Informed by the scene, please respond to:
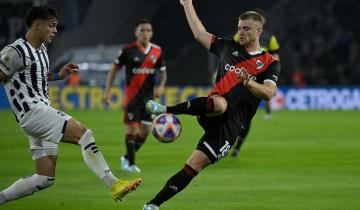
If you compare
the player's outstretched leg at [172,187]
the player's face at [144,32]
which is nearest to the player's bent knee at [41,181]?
the player's outstretched leg at [172,187]

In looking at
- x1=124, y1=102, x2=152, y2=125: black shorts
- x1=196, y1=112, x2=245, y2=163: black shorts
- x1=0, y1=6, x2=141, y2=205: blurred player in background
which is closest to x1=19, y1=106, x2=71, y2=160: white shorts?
x1=0, y1=6, x2=141, y2=205: blurred player in background

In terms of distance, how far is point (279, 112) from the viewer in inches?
1348

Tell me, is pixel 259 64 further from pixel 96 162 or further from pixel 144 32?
pixel 144 32

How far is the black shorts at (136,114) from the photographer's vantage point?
15.0m

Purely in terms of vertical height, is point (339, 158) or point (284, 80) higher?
point (339, 158)

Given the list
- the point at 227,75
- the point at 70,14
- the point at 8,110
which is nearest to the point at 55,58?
the point at 70,14

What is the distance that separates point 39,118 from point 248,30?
8.31ft

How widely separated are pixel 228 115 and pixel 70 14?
115 ft

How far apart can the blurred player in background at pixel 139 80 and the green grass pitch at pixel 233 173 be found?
0.73m

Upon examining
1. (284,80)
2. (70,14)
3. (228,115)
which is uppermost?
(228,115)

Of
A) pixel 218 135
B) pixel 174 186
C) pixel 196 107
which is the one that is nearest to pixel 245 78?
pixel 196 107

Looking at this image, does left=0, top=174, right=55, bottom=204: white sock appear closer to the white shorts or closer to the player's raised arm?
the white shorts

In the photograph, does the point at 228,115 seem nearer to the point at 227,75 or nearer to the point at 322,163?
the point at 227,75

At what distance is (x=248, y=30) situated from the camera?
31.3 feet
